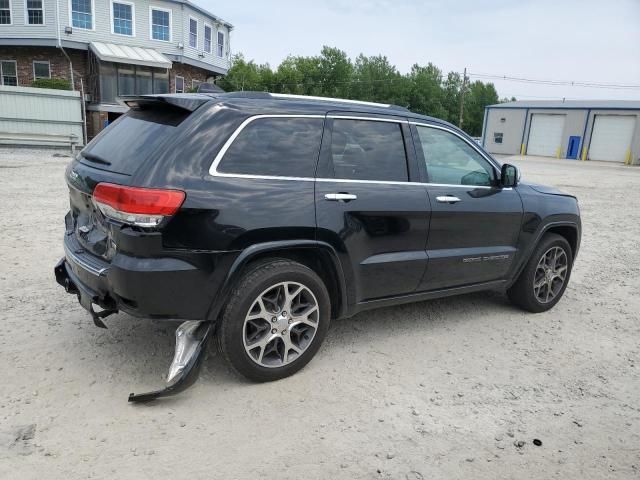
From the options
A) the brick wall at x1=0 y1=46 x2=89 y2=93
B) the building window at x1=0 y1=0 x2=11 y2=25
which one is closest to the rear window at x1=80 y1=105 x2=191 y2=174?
the brick wall at x1=0 y1=46 x2=89 y2=93

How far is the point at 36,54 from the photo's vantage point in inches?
1100

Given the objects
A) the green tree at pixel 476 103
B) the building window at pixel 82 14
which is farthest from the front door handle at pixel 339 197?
the green tree at pixel 476 103

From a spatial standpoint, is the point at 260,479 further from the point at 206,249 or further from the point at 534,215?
the point at 534,215

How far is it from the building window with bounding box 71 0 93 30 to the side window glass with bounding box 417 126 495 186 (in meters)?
28.2

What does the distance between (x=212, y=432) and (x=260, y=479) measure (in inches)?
19.8

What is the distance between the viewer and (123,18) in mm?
28281

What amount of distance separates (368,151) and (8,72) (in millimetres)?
30859

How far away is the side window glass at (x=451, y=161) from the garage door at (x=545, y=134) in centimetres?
4161

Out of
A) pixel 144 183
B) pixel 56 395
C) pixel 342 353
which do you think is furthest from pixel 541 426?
pixel 56 395

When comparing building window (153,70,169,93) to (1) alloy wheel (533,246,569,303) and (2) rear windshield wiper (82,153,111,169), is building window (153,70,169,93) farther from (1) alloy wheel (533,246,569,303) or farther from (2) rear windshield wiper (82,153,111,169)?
(1) alloy wheel (533,246,569,303)

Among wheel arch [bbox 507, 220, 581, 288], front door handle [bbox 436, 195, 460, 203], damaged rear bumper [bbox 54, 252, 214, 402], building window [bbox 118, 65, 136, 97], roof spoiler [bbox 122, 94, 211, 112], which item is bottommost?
damaged rear bumper [bbox 54, 252, 214, 402]

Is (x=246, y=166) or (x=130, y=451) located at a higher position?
(x=246, y=166)

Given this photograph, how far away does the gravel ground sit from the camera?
285 centimetres

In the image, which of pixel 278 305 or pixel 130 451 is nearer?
pixel 130 451
